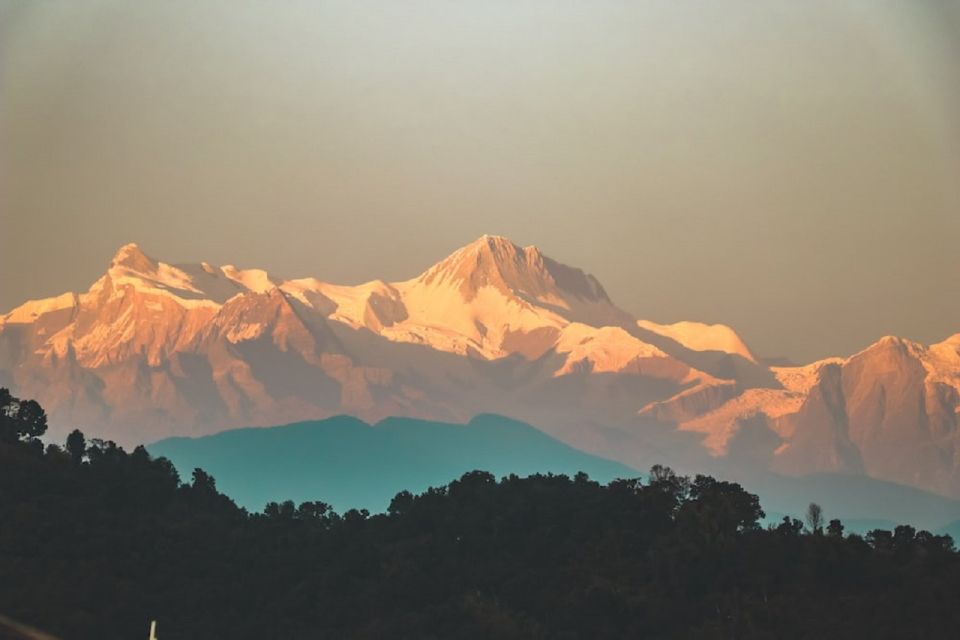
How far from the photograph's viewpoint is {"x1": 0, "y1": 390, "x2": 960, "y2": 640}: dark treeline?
135750 mm

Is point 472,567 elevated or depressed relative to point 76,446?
depressed

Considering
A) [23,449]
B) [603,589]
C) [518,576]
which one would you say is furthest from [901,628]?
[23,449]

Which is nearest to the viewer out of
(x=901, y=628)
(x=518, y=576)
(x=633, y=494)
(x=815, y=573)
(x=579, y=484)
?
(x=901, y=628)

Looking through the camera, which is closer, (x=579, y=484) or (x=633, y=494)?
(x=633, y=494)

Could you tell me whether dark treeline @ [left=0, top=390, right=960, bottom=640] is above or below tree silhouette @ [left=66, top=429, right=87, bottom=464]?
below

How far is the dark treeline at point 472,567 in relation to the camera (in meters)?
136

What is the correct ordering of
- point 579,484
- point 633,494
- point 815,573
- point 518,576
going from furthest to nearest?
1. point 579,484
2. point 633,494
3. point 518,576
4. point 815,573

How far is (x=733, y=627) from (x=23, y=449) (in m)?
75.2

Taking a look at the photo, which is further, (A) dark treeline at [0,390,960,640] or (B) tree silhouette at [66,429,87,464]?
(B) tree silhouette at [66,429,87,464]

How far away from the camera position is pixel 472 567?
15312 cm

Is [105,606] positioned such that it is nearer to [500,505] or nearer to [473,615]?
[473,615]

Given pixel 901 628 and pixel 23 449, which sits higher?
pixel 23 449

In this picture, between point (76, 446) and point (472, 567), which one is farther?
point (76, 446)

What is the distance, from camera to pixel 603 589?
141250 mm
